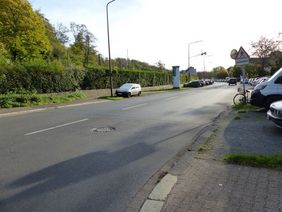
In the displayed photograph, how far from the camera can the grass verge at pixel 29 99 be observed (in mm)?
21945

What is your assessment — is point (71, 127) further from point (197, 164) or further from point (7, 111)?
point (7, 111)

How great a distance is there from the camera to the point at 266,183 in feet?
17.9

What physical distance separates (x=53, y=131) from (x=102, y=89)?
27.1 metres

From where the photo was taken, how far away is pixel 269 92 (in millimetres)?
14773

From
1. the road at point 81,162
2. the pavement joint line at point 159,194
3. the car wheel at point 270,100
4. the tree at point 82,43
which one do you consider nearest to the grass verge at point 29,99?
the road at point 81,162

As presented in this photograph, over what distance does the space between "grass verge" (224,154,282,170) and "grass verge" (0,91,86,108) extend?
1769 centimetres

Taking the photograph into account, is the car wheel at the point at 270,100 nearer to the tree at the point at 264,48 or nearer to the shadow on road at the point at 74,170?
the shadow on road at the point at 74,170

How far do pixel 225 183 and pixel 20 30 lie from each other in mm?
36072

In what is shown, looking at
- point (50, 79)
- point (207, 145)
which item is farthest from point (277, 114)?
point (50, 79)

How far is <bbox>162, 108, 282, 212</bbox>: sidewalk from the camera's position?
4652 mm

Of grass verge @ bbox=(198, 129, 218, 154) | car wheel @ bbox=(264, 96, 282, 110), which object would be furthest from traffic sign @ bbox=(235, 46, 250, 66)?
grass verge @ bbox=(198, 129, 218, 154)

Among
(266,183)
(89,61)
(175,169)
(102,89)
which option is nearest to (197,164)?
(175,169)

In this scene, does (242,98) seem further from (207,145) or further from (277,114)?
(207,145)

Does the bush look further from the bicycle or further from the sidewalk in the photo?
the sidewalk
